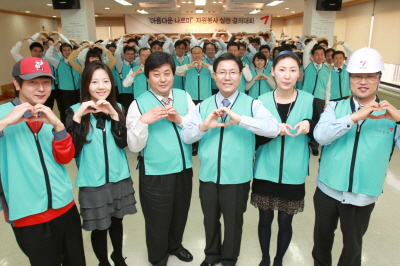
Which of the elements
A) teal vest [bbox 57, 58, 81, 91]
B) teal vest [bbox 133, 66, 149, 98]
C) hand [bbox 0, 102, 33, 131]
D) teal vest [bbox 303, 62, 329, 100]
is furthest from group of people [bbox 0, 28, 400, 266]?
teal vest [bbox 57, 58, 81, 91]

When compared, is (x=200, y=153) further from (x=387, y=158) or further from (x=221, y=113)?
(x=387, y=158)

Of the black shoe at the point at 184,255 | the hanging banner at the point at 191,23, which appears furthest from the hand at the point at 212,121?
the hanging banner at the point at 191,23

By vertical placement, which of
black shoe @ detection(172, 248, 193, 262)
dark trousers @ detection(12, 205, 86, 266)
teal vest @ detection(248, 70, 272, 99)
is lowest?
black shoe @ detection(172, 248, 193, 262)

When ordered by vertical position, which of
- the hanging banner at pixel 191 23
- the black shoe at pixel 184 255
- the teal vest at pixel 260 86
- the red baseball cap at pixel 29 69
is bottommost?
the black shoe at pixel 184 255

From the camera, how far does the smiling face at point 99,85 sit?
71.4 inches

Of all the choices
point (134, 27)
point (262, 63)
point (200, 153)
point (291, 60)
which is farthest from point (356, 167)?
point (134, 27)

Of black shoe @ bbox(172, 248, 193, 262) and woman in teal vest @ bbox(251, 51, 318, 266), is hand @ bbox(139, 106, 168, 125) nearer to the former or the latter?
woman in teal vest @ bbox(251, 51, 318, 266)

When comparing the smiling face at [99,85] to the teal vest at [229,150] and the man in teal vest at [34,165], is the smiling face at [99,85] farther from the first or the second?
the teal vest at [229,150]

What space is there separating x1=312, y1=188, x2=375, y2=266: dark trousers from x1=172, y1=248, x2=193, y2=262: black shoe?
0.98 meters

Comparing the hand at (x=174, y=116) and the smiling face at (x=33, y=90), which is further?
the hand at (x=174, y=116)

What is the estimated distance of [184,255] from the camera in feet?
7.96

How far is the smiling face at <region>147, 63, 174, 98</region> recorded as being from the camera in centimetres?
193

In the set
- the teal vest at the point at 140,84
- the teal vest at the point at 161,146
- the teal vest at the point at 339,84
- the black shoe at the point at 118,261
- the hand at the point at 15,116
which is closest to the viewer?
the hand at the point at 15,116

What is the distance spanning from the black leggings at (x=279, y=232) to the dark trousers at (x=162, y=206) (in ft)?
1.94
